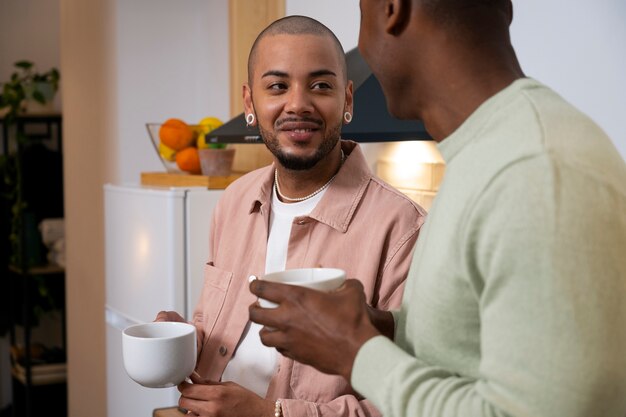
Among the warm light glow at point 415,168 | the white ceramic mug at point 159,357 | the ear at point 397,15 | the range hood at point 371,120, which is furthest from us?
the warm light glow at point 415,168

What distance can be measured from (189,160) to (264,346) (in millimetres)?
1327

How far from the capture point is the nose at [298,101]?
137 centimetres

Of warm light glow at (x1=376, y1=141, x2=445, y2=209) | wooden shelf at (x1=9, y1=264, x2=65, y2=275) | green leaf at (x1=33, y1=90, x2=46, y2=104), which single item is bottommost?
wooden shelf at (x1=9, y1=264, x2=65, y2=275)

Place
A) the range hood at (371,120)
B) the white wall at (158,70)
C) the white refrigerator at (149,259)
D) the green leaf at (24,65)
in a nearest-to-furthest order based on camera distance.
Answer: the range hood at (371,120) < the white refrigerator at (149,259) < the white wall at (158,70) < the green leaf at (24,65)

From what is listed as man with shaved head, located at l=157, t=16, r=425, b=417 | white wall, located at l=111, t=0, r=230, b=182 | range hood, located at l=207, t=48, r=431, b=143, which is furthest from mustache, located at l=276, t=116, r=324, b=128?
white wall, located at l=111, t=0, r=230, b=182

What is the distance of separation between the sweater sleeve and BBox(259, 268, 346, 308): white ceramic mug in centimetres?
20

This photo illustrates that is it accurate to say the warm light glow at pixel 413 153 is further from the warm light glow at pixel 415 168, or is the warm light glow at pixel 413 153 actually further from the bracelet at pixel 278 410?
the bracelet at pixel 278 410

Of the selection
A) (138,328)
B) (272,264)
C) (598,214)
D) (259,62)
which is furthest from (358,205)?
(598,214)

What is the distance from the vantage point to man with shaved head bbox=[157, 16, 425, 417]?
130 centimetres

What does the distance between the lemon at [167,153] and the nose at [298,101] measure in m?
1.38

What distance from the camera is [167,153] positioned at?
2717mm

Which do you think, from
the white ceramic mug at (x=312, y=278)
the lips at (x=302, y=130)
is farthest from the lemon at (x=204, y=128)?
the white ceramic mug at (x=312, y=278)

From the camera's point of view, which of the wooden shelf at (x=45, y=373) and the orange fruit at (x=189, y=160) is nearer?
the orange fruit at (x=189, y=160)

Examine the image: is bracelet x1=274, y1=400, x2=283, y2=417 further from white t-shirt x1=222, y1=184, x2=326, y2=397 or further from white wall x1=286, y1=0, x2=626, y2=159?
white wall x1=286, y1=0, x2=626, y2=159
